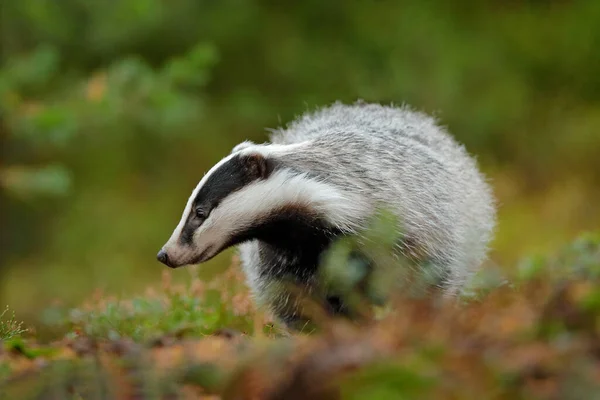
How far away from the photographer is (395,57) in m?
12.6

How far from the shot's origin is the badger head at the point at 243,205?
4.24 metres

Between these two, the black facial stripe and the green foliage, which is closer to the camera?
the green foliage

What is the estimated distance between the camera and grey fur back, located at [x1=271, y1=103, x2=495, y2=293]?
4.52 m

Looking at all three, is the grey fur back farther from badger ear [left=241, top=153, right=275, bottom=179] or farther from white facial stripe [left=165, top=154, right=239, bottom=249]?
white facial stripe [left=165, top=154, right=239, bottom=249]

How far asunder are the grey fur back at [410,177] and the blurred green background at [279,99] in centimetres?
565

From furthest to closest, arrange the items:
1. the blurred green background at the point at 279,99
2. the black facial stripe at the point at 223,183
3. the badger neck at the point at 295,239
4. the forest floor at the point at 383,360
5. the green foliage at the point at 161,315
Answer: the blurred green background at the point at 279,99
the badger neck at the point at 295,239
the black facial stripe at the point at 223,183
the green foliage at the point at 161,315
the forest floor at the point at 383,360

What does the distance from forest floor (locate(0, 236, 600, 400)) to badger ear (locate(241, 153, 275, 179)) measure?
4.47 feet

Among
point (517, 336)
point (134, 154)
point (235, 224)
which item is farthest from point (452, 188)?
point (134, 154)

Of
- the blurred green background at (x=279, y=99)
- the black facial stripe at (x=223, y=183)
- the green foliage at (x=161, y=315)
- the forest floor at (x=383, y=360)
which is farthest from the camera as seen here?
the blurred green background at (x=279, y=99)

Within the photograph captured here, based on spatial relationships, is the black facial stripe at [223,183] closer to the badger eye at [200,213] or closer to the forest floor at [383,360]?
the badger eye at [200,213]

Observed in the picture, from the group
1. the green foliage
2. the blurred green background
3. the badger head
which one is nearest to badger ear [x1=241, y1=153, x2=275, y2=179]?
the badger head

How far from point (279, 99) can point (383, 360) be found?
36.0 feet

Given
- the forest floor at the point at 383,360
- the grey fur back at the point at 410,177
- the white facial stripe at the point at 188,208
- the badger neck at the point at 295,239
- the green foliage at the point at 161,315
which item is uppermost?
the grey fur back at the point at 410,177

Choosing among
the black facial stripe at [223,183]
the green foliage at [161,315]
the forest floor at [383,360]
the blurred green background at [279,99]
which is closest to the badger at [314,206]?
the black facial stripe at [223,183]
